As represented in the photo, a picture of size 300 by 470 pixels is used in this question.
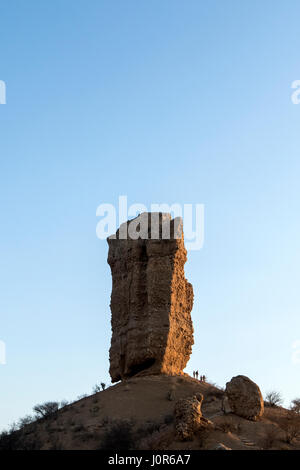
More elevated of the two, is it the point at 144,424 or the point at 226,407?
the point at 226,407

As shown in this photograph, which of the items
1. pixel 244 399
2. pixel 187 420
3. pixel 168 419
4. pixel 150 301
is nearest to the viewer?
pixel 187 420

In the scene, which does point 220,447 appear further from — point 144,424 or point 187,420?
point 144,424

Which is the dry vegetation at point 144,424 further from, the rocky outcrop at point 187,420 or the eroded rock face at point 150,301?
the eroded rock face at point 150,301

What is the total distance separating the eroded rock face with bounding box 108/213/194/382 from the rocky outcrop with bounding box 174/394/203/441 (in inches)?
317

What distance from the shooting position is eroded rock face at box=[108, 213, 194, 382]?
29328 millimetres

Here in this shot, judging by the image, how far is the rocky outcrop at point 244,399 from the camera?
76.0 ft

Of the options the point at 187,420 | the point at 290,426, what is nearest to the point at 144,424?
the point at 187,420

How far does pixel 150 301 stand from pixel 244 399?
7.83 m

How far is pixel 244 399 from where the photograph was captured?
76.1 feet

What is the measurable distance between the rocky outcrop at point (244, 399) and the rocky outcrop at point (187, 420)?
2.52 m

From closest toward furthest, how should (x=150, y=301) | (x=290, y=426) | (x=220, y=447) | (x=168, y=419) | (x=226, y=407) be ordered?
(x=220, y=447) < (x=290, y=426) < (x=226, y=407) < (x=168, y=419) < (x=150, y=301)

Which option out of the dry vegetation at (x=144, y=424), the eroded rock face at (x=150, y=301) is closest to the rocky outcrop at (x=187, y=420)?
the dry vegetation at (x=144, y=424)
